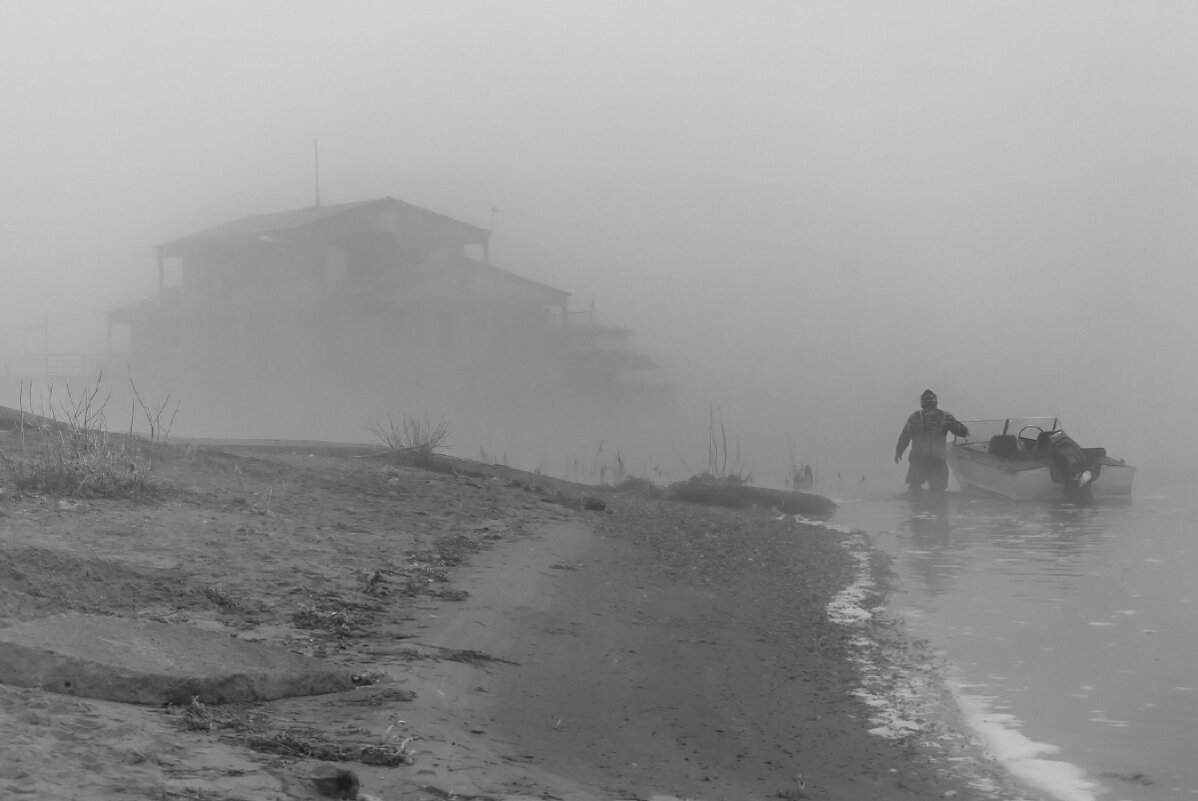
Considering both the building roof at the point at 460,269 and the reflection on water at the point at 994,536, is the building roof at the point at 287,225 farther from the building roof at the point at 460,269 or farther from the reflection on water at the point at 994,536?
the reflection on water at the point at 994,536

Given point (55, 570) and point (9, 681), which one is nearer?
point (9, 681)

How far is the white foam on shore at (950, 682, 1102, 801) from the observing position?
662 centimetres

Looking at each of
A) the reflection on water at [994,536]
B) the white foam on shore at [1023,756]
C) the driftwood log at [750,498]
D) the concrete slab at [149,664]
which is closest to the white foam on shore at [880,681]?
the white foam on shore at [1023,756]

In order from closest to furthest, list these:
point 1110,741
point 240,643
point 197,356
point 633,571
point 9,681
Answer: point 9,681 < point 240,643 < point 1110,741 < point 633,571 < point 197,356

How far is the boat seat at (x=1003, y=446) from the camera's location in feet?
83.1

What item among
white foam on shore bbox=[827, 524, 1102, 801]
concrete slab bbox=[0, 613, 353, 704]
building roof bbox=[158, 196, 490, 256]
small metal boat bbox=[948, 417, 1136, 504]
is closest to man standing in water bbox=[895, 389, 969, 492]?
small metal boat bbox=[948, 417, 1136, 504]

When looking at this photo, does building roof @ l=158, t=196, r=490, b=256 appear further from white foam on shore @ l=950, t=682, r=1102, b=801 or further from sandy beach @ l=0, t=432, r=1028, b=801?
white foam on shore @ l=950, t=682, r=1102, b=801

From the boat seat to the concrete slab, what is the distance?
68.8 feet

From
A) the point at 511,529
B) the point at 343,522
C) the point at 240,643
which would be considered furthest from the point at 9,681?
the point at 511,529

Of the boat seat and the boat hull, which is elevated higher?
the boat seat

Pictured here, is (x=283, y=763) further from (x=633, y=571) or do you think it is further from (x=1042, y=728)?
(x=633, y=571)

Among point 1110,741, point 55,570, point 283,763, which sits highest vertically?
point 55,570

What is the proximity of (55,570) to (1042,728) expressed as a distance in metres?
5.88

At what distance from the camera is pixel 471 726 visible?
20.0ft
